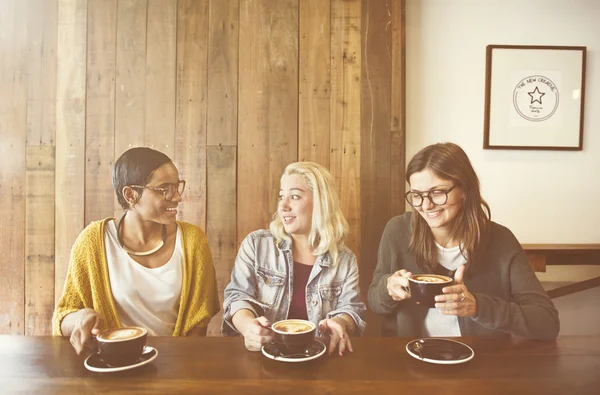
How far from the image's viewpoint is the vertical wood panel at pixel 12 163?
219cm

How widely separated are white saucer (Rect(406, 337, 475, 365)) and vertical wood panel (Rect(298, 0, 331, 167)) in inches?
46.8

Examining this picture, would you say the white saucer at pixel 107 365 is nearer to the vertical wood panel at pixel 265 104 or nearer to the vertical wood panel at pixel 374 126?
the vertical wood panel at pixel 265 104

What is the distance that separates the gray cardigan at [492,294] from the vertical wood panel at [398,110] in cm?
42

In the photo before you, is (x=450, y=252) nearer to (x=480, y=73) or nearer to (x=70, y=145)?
(x=480, y=73)

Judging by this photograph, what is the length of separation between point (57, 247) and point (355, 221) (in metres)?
1.62

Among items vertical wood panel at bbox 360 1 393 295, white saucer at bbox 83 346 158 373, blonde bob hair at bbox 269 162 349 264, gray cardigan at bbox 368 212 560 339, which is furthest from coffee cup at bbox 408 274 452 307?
vertical wood panel at bbox 360 1 393 295

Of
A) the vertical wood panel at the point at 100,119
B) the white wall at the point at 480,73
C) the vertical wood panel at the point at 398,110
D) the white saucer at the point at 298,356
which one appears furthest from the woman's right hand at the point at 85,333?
the white wall at the point at 480,73

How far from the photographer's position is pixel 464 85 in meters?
2.24

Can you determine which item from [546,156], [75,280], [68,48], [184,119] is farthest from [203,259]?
[546,156]

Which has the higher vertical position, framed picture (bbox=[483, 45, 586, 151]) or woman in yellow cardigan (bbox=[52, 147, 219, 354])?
framed picture (bbox=[483, 45, 586, 151])

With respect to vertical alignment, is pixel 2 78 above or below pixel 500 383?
above

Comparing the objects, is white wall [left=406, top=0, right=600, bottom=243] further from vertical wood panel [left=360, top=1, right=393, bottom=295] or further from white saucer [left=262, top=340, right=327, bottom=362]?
white saucer [left=262, top=340, right=327, bottom=362]

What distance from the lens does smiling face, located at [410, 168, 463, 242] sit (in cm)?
157

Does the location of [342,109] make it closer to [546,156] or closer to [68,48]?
[546,156]
